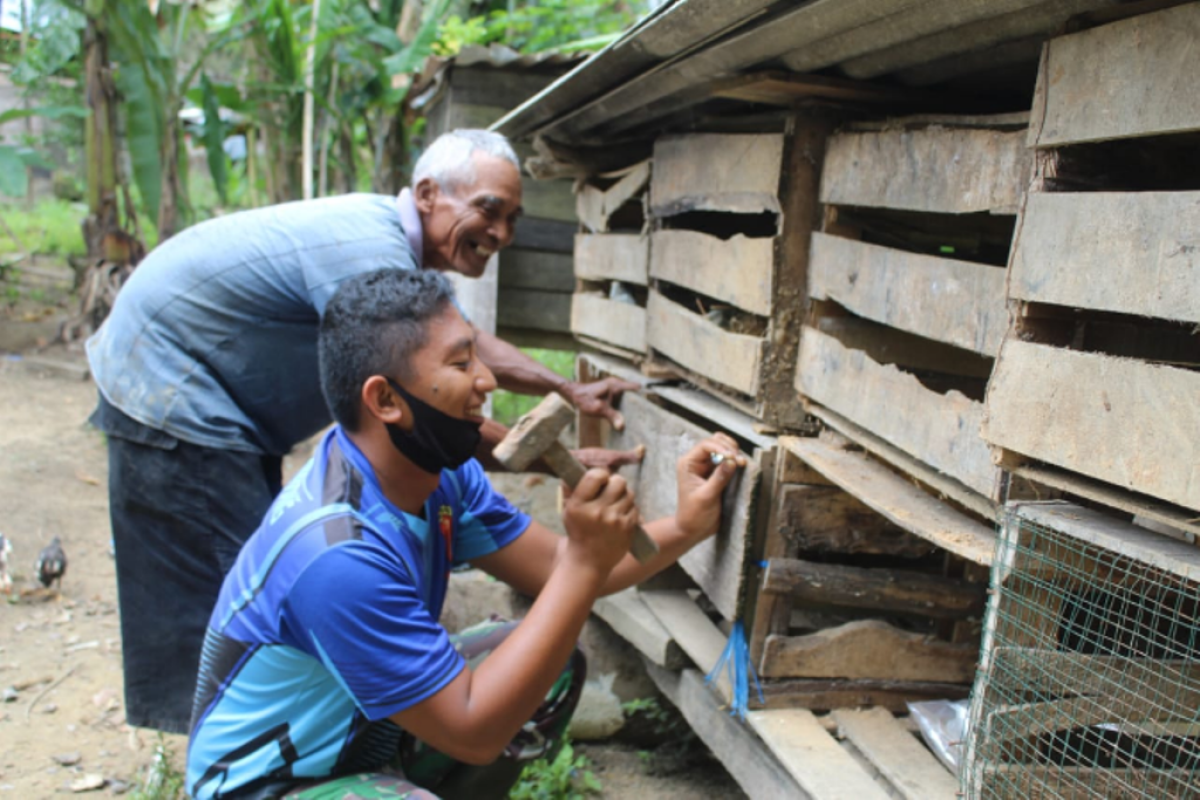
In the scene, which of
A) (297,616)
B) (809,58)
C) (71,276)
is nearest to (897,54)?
(809,58)

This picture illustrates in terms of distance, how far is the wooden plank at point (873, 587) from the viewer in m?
2.69

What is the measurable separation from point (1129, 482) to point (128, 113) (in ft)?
26.5

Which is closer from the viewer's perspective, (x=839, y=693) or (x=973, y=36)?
(x=973, y=36)

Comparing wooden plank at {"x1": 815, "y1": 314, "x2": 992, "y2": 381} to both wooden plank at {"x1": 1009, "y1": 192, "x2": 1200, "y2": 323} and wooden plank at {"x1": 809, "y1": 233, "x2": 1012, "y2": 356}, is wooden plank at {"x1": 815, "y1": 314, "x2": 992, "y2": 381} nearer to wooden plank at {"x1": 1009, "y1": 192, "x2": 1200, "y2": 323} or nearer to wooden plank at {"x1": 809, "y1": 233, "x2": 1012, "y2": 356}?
wooden plank at {"x1": 809, "y1": 233, "x2": 1012, "y2": 356}

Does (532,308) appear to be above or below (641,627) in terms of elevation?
above

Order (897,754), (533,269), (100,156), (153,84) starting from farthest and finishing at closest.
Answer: (100,156)
(153,84)
(533,269)
(897,754)

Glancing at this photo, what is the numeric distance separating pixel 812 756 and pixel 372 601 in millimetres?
1244

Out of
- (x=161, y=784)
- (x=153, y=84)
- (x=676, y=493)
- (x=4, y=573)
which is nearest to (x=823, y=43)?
(x=676, y=493)

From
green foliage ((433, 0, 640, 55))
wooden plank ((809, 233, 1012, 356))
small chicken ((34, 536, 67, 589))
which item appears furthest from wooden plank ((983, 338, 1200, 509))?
green foliage ((433, 0, 640, 55))

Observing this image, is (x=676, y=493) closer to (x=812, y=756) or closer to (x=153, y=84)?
(x=812, y=756)

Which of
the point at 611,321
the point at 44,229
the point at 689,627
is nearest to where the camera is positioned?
the point at 689,627

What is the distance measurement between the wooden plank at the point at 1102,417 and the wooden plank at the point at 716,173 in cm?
111

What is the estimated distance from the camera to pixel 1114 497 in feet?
5.11

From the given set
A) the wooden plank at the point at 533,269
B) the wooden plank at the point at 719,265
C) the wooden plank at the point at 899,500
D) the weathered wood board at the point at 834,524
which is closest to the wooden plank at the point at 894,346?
the wooden plank at the point at 719,265
